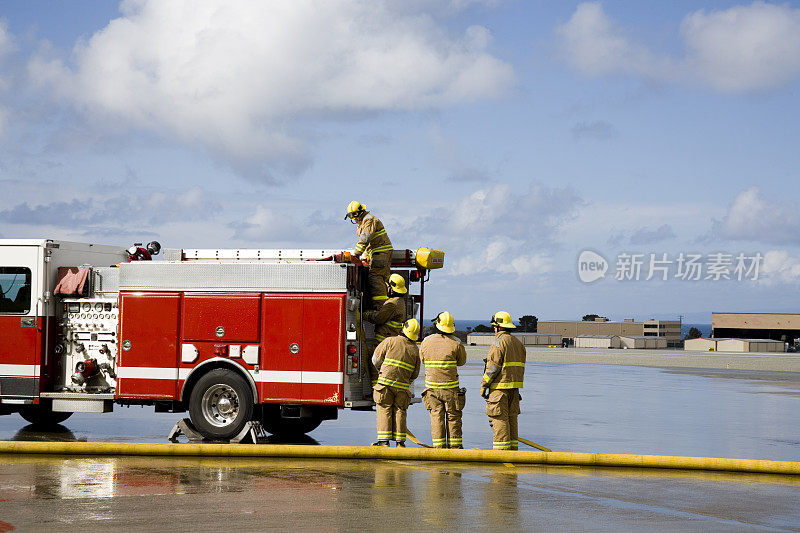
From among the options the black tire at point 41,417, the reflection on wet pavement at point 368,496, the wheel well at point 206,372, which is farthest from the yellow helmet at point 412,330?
the black tire at point 41,417

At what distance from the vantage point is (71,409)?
1365 centimetres

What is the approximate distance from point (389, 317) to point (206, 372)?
2.56m

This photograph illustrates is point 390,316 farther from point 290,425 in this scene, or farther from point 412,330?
point 290,425

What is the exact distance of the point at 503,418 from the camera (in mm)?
11859

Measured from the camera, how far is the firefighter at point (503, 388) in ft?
38.9

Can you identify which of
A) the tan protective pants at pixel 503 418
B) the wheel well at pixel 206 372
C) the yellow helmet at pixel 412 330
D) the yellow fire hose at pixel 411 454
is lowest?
the yellow fire hose at pixel 411 454

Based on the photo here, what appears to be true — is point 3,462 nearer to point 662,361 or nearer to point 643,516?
point 643,516

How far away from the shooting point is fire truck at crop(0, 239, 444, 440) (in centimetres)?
1269

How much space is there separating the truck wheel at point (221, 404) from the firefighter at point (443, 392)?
7.88ft

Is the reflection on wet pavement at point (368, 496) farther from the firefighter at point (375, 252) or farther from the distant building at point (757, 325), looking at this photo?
the distant building at point (757, 325)

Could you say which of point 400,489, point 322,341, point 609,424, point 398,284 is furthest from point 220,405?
point 609,424

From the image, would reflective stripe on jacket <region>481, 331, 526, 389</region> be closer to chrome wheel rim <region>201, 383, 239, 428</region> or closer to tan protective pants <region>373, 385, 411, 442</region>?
tan protective pants <region>373, 385, 411, 442</region>

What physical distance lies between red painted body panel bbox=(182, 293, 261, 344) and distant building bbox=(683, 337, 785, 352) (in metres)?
73.6

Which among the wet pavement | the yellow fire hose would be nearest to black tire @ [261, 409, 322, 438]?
the wet pavement
